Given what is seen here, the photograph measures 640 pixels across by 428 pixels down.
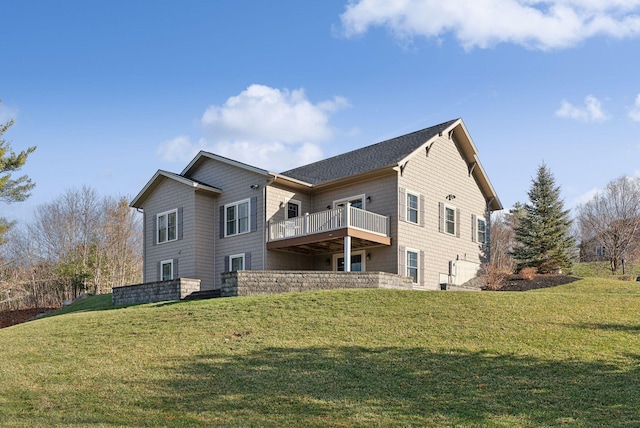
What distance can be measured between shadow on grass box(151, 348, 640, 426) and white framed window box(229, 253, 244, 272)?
12.8 meters

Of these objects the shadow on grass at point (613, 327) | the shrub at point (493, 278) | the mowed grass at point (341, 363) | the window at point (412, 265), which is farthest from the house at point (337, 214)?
the shadow on grass at point (613, 327)

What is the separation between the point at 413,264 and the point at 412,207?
2291mm

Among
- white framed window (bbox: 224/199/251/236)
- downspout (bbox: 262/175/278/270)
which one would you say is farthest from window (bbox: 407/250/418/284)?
white framed window (bbox: 224/199/251/236)

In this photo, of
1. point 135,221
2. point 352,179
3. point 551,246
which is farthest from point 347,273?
point 135,221

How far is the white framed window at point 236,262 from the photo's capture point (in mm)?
26219

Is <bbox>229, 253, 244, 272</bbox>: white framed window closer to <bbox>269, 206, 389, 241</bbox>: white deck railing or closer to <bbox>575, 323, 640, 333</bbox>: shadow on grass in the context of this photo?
<bbox>269, 206, 389, 241</bbox>: white deck railing

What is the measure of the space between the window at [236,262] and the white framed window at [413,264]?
693 cm

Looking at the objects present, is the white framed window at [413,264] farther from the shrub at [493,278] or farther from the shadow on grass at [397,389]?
the shadow on grass at [397,389]

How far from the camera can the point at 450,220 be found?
89.7ft

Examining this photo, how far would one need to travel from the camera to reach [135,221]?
50.8m

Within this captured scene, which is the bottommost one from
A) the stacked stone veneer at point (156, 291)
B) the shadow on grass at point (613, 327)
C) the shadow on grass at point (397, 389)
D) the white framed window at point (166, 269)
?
the shadow on grass at point (397, 389)

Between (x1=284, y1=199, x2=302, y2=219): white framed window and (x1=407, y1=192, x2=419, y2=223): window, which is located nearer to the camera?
(x1=407, y1=192, x2=419, y2=223): window

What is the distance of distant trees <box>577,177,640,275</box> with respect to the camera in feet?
122

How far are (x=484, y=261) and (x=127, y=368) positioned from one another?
2011 centimetres
